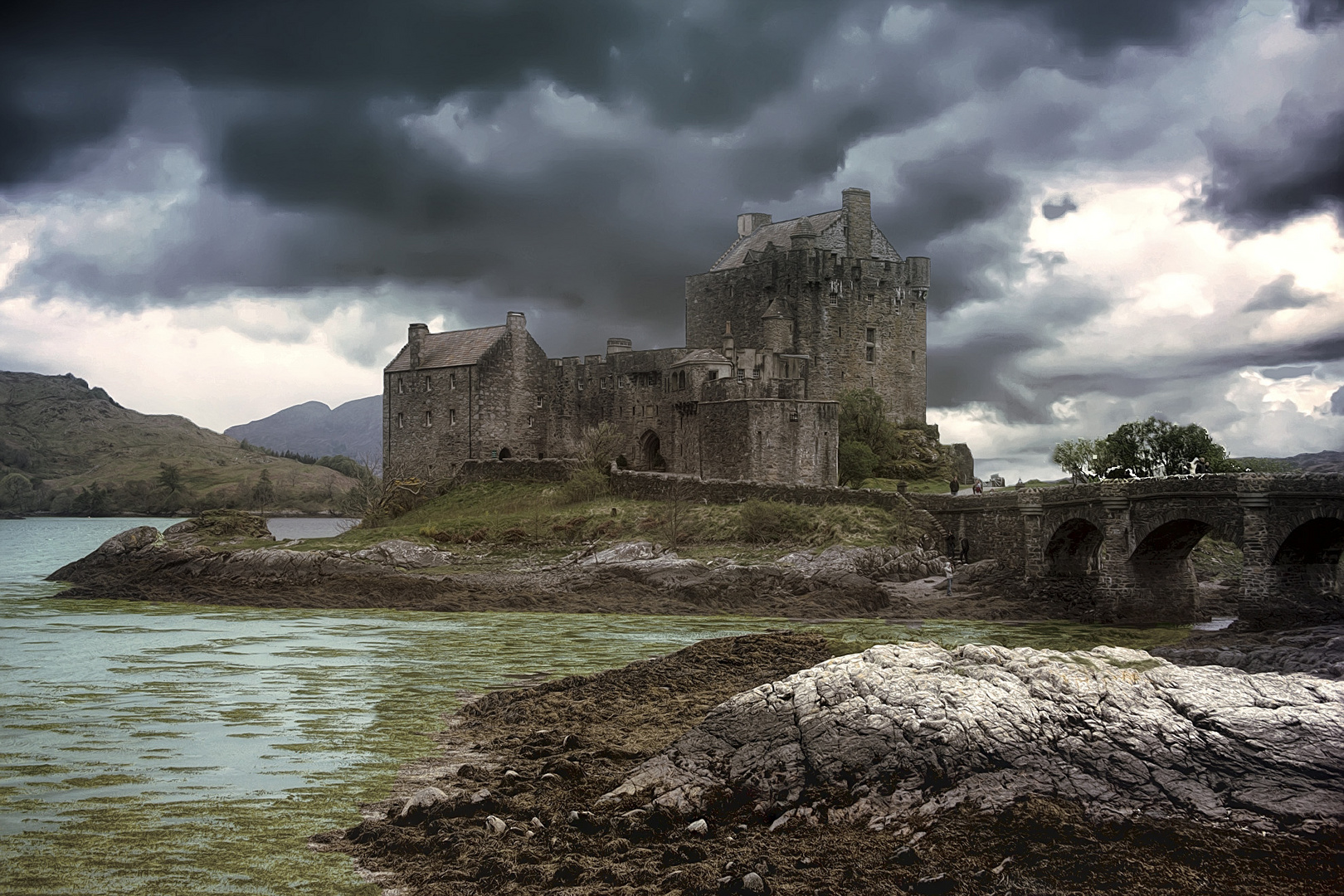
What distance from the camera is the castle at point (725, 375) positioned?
53.3 meters

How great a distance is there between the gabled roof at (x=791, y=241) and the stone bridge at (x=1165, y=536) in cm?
2901

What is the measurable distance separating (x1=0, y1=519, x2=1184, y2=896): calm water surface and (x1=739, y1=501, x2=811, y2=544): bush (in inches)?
443

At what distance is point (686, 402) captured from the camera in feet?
185

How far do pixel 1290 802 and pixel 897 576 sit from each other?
1175 inches

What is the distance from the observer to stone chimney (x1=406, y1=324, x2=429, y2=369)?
64125 millimetres

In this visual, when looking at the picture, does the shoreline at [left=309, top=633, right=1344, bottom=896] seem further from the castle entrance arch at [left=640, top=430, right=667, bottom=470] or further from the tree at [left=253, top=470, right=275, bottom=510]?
the tree at [left=253, top=470, right=275, bottom=510]

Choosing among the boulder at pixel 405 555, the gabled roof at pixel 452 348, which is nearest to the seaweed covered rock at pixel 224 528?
the boulder at pixel 405 555

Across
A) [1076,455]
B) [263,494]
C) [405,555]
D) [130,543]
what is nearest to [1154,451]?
[1076,455]

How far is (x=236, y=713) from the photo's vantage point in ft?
56.5

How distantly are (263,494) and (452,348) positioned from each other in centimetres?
6221

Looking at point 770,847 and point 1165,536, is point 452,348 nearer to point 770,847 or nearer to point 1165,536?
point 1165,536

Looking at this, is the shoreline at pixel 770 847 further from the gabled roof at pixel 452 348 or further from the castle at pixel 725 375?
the gabled roof at pixel 452 348

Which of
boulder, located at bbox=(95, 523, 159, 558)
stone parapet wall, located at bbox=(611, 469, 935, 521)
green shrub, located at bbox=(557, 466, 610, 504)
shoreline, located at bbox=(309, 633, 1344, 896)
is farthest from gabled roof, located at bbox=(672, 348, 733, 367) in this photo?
shoreline, located at bbox=(309, 633, 1344, 896)

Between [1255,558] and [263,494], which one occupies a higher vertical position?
[263,494]
